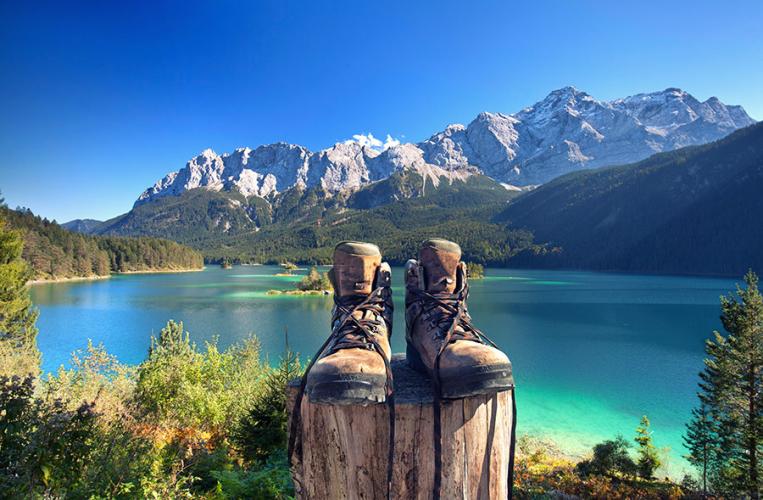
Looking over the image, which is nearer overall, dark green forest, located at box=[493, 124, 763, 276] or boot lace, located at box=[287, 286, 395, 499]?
boot lace, located at box=[287, 286, 395, 499]

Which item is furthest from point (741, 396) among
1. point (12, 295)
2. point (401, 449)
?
point (12, 295)

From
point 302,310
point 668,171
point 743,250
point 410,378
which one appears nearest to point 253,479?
point 410,378

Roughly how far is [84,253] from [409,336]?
4695 inches

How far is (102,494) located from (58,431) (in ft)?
3.46

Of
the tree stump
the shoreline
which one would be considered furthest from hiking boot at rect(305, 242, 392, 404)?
the shoreline

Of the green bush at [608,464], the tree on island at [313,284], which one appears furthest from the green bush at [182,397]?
the tree on island at [313,284]

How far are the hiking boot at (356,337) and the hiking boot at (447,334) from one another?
0.24 m

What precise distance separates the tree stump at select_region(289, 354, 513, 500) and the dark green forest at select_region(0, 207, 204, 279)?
7368 centimetres

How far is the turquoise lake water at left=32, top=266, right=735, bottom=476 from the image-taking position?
2019 cm

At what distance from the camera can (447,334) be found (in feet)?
7.13

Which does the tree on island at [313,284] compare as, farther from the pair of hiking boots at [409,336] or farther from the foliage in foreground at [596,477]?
the pair of hiking boots at [409,336]

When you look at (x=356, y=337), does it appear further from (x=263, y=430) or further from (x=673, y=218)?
(x=673, y=218)

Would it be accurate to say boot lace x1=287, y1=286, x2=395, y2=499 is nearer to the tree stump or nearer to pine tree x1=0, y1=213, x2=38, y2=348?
the tree stump

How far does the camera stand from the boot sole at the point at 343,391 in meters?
1.67
